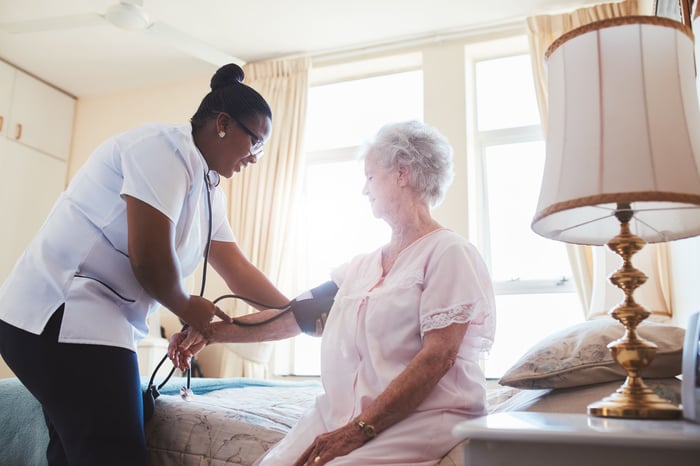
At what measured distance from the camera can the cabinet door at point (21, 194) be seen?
454cm

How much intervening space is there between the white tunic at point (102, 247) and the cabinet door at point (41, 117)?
11.8 ft

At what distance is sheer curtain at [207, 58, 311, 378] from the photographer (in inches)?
164

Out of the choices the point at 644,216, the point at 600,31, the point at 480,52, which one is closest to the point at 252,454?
the point at 644,216

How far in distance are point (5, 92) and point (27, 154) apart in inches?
18.2

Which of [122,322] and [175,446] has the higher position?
[122,322]

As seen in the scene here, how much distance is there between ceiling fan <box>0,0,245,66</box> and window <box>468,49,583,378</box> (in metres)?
1.79

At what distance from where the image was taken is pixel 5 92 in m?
4.60

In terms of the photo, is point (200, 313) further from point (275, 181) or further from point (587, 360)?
point (275, 181)

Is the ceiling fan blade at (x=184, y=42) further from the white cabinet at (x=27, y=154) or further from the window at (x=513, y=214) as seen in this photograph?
the white cabinet at (x=27, y=154)

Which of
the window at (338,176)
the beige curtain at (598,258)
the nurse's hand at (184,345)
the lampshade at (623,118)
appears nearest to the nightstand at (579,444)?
the lampshade at (623,118)

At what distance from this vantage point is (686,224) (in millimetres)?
1118

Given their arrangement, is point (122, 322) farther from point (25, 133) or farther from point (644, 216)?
point (25, 133)

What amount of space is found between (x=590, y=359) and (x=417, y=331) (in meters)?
0.36

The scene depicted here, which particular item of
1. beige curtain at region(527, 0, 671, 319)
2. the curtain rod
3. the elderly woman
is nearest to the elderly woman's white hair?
the elderly woman
